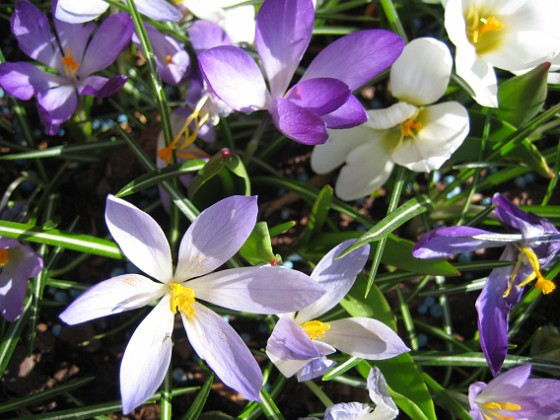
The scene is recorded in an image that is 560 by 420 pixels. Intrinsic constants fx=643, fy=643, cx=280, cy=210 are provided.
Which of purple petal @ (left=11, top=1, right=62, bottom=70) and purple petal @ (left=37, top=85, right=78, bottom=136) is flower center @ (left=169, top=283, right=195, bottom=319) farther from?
purple petal @ (left=11, top=1, right=62, bottom=70)

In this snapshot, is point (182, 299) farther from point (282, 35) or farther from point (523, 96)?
point (523, 96)

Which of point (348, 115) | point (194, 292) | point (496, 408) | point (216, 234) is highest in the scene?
point (348, 115)

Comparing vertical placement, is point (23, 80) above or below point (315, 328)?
above

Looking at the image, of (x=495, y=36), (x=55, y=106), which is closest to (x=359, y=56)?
(x=495, y=36)

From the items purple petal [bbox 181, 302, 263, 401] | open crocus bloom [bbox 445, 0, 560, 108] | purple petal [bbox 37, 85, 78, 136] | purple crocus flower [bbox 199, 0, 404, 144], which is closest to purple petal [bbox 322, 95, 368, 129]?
purple crocus flower [bbox 199, 0, 404, 144]

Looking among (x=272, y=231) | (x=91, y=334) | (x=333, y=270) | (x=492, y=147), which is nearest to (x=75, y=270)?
(x=91, y=334)

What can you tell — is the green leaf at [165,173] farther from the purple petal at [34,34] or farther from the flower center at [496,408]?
the flower center at [496,408]
